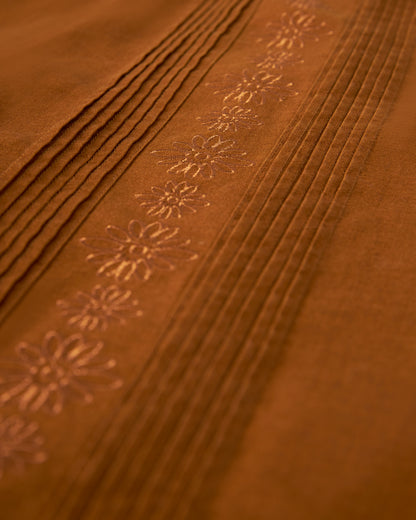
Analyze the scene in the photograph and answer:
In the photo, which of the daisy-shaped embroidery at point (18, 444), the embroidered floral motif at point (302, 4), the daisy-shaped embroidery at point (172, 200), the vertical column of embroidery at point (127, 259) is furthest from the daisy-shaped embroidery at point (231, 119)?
the daisy-shaped embroidery at point (18, 444)

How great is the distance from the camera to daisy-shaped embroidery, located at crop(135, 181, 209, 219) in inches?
27.6

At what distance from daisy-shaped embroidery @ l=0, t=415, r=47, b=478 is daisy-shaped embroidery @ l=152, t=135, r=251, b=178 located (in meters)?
0.40

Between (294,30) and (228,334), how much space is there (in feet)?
2.49

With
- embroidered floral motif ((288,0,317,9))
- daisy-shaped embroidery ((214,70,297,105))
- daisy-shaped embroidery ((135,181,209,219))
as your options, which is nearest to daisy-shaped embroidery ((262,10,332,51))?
embroidered floral motif ((288,0,317,9))

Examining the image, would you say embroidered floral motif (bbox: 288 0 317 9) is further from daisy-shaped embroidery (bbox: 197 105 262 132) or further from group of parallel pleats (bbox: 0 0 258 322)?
daisy-shaped embroidery (bbox: 197 105 262 132)

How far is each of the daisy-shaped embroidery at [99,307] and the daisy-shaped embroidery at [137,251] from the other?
0.02 meters

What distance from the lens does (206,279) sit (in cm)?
Result: 61

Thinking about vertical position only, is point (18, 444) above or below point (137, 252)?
below

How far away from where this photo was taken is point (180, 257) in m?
0.64

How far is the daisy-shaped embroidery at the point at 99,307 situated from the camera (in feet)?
1.88

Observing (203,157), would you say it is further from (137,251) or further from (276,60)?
(276,60)

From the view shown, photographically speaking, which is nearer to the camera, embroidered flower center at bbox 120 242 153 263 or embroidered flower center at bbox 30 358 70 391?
embroidered flower center at bbox 30 358 70 391

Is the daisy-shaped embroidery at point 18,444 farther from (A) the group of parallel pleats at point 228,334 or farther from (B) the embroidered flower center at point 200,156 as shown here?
(B) the embroidered flower center at point 200,156

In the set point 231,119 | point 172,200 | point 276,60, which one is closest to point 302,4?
point 276,60
